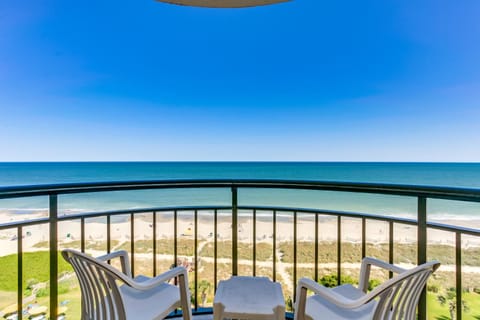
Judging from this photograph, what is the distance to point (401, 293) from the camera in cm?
96

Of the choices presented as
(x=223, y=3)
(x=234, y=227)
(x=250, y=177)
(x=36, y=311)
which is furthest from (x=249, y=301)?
(x=250, y=177)

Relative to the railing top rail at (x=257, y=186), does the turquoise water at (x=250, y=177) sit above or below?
below

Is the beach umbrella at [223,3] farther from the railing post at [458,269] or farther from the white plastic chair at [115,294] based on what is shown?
the railing post at [458,269]

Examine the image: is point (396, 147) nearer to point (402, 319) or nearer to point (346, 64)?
point (346, 64)

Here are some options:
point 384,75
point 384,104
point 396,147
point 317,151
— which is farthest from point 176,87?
point 396,147

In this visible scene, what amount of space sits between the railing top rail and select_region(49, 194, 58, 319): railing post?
10 cm

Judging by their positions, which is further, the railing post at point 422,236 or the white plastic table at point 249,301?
the railing post at point 422,236

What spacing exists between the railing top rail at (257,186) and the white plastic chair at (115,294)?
0.63 metres

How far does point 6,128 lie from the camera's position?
14.9 m

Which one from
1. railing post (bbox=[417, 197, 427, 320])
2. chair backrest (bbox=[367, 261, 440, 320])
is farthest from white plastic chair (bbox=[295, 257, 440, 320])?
railing post (bbox=[417, 197, 427, 320])

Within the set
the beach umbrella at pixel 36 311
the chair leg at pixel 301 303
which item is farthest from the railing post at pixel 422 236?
the beach umbrella at pixel 36 311

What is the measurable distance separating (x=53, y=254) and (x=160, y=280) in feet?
3.15

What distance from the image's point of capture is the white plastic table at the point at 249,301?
1.22 metres

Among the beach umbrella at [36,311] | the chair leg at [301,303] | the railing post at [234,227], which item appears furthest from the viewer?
the beach umbrella at [36,311]
